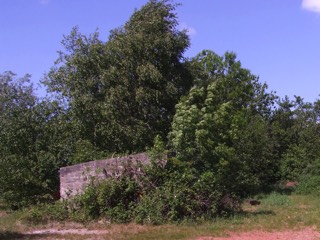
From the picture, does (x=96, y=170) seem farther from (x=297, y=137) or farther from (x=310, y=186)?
(x=297, y=137)

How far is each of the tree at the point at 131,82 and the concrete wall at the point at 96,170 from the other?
4275mm

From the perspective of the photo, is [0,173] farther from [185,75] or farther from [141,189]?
[185,75]

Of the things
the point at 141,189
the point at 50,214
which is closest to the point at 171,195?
the point at 141,189

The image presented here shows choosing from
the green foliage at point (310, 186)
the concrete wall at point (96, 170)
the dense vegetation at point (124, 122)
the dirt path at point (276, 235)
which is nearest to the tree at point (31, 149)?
the dense vegetation at point (124, 122)

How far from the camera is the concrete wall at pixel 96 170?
14.5 m

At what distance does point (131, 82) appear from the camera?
2023 cm

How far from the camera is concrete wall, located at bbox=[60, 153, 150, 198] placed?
14.5 m

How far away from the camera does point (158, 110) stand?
20.5 m

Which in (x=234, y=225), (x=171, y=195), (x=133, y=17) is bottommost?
(x=234, y=225)

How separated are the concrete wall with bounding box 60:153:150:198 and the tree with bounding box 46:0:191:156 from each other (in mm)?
4275

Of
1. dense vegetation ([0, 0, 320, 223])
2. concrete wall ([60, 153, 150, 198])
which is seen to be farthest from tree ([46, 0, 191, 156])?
concrete wall ([60, 153, 150, 198])

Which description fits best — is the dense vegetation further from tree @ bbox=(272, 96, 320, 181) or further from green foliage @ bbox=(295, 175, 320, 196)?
tree @ bbox=(272, 96, 320, 181)

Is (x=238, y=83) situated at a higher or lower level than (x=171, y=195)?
higher

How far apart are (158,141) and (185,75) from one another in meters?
7.41
